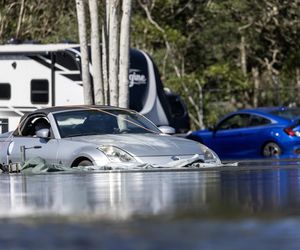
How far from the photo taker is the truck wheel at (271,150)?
2330 centimetres

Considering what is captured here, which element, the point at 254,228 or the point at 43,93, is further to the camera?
the point at 43,93

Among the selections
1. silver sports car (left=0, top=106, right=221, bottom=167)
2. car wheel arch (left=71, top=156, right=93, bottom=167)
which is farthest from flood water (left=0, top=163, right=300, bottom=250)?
car wheel arch (left=71, top=156, right=93, bottom=167)

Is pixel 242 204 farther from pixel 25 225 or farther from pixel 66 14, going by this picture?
pixel 66 14

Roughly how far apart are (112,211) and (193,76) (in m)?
26.3

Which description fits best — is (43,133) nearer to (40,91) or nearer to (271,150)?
(271,150)

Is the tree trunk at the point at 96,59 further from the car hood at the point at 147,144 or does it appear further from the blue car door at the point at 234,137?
the car hood at the point at 147,144

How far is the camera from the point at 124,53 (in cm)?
2102

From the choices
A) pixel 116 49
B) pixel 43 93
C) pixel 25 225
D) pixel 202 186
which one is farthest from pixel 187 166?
pixel 43 93

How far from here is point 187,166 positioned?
605 inches

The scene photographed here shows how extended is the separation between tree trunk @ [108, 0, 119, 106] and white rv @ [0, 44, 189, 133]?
298 centimetres

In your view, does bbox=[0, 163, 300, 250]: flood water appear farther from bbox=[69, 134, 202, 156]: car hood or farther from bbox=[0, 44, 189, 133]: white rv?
bbox=[0, 44, 189, 133]: white rv

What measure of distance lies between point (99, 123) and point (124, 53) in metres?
4.60

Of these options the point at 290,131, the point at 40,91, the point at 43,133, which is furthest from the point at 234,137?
the point at 43,133

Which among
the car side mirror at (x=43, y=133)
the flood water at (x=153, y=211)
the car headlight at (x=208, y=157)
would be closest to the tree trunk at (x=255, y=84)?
the car headlight at (x=208, y=157)
